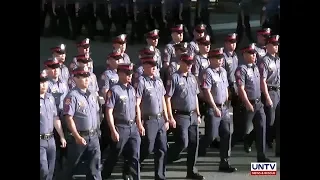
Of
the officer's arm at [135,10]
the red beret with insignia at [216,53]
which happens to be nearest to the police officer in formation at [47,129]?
the officer's arm at [135,10]

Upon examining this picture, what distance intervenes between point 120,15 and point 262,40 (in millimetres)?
1157

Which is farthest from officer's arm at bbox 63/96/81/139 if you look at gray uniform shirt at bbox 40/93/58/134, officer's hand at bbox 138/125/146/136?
officer's hand at bbox 138/125/146/136

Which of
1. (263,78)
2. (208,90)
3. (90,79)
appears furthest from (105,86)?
(263,78)

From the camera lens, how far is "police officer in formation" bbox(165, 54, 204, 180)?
572cm

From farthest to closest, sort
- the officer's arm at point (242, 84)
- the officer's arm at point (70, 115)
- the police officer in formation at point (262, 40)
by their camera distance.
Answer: the officer's arm at point (242, 84) < the police officer in formation at point (262, 40) < the officer's arm at point (70, 115)

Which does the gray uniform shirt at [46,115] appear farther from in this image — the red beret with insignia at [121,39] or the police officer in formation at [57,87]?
the red beret with insignia at [121,39]

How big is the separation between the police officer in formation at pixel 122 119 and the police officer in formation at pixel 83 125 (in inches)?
4.2

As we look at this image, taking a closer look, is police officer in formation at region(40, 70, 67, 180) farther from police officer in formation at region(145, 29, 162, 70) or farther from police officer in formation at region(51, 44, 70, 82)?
police officer in formation at region(145, 29, 162, 70)

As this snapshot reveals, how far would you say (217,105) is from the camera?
19.0 ft

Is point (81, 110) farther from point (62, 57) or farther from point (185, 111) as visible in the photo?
point (185, 111)

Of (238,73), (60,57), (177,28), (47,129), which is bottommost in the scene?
(47,129)

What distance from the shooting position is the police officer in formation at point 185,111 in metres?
5.72
